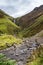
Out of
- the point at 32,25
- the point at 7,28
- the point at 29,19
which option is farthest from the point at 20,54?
the point at 29,19

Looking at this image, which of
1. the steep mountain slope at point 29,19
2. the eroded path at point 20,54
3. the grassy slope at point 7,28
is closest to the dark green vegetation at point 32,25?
the steep mountain slope at point 29,19

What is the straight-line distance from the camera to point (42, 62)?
719 inches

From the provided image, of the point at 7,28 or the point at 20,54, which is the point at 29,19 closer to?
the point at 7,28

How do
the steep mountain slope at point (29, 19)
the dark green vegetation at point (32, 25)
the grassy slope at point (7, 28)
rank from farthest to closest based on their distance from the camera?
the steep mountain slope at point (29, 19)
the grassy slope at point (7, 28)
the dark green vegetation at point (32, 25)

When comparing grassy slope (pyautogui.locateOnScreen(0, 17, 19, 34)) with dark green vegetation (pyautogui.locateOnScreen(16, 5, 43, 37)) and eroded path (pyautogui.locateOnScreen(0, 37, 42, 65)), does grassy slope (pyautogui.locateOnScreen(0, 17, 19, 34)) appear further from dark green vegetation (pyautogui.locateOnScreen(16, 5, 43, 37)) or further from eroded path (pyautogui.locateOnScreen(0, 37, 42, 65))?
eroded path (pyautogui.locateOnScreen(0, 37, 42, 65))

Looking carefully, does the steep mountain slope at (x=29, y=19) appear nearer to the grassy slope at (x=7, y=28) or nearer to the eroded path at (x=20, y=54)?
the grassy slope at (x=7, y=28)

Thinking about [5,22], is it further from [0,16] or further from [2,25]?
[0,16]

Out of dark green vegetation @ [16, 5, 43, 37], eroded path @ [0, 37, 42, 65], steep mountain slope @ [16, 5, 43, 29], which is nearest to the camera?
eroded path @ [0, 37, 42, 65]

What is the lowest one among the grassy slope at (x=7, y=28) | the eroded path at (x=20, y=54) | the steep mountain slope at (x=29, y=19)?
the eroded path at (x=20, y=54)

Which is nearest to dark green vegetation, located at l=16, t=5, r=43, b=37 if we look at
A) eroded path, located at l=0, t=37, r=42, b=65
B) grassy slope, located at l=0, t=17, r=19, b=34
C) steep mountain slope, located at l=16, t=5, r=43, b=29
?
steep mountain slope, located at l=16, t=5, r=43, b=29

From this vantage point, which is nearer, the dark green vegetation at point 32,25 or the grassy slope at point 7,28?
the dark green vegetation at point 32,25

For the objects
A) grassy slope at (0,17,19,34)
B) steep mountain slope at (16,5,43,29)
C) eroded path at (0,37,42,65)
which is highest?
steep mountain slope at (16,5,43,29)

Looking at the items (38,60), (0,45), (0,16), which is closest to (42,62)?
(38,60)

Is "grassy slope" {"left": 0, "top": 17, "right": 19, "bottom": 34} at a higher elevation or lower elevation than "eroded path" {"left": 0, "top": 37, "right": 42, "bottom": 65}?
higher
